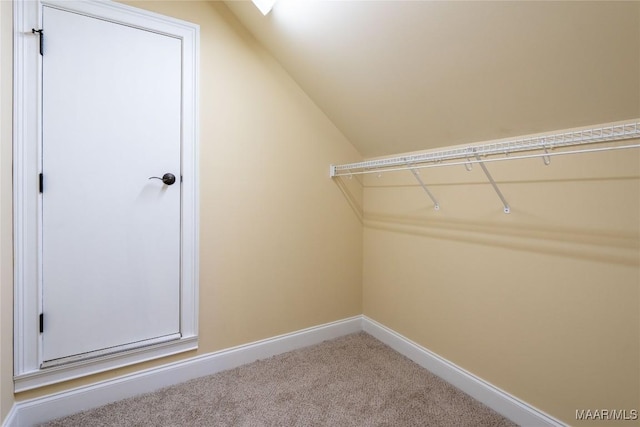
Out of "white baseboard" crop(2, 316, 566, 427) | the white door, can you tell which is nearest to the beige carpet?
"white baseboard" crop(2, 316, 566, 427)

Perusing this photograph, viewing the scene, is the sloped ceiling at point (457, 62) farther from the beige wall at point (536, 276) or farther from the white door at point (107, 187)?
the white door at point (107, 187)

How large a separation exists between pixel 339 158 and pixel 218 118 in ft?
3.03

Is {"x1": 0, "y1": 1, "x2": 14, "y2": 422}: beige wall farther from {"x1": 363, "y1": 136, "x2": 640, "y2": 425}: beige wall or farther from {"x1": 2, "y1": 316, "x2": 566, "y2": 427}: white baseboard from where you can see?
{"x1": 363, "y1": 136, "x2": 640, "y2": 425}: beige wall

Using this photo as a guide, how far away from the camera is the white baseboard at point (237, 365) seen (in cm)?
146

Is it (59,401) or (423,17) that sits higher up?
(423,17)

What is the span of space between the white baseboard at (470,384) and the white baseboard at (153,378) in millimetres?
453

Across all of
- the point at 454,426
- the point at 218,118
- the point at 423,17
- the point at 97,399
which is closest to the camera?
the point at 423,17

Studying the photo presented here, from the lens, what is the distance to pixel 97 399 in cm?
159

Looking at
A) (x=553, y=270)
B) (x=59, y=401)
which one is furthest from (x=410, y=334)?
Result: (x=59, y=401)

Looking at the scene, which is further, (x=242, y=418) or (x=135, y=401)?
(x=135, y=401)

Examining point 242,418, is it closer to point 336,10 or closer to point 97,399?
point 97,399

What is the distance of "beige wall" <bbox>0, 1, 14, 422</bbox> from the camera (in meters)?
1.28

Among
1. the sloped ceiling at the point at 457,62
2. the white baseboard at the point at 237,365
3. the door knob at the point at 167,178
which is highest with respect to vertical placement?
the sloped ceiling at the point at 457,62

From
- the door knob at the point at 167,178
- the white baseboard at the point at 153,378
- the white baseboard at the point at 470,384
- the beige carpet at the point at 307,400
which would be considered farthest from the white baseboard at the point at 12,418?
the white baseboard at the point at 470,384
